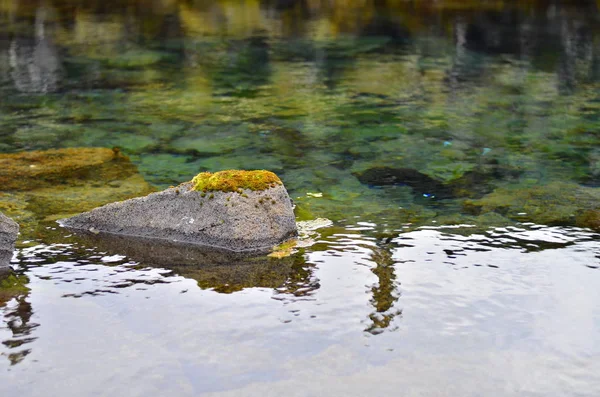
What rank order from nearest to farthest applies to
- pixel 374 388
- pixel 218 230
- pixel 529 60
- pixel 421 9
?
pixel 374 388 → pixel 218 230 → pixel 529 60 → pixel 421 9

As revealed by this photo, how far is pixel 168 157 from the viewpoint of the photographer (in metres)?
14.7

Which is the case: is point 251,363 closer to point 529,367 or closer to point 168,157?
point 529,367

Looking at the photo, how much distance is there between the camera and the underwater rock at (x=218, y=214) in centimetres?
962

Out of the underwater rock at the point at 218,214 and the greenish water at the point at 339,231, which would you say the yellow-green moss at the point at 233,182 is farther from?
the greenish water at the point at 339,231

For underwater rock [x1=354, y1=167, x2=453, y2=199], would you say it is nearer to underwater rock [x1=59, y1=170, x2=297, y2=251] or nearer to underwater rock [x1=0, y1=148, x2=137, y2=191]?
underwater rock [x1=59, y1=170, x2=297, y2=251]

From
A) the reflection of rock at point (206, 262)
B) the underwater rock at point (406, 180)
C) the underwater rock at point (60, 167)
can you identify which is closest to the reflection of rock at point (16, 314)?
the reflection of rock at point (206, 262)

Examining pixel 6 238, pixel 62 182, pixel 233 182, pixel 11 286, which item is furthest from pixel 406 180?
pixel 11 286

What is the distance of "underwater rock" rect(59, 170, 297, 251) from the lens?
962 cm

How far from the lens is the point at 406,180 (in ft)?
43.0

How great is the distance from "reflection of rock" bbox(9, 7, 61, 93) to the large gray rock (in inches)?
503

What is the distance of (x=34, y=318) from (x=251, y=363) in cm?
229

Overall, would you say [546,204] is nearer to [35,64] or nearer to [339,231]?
[339,231]

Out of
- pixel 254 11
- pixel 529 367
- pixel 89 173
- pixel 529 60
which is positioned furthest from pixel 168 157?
pixel 254 11

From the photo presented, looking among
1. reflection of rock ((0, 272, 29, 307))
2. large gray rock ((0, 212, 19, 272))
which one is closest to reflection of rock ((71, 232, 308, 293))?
large gray rock ((0, 212, 19, 272))
